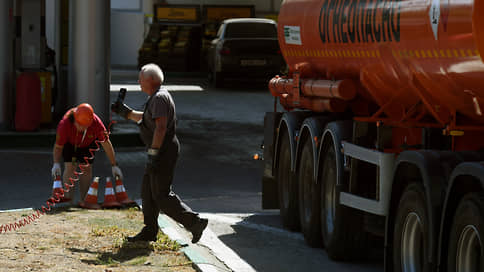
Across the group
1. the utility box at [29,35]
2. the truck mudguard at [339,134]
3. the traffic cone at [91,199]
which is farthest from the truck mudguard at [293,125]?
the utility box at [29,35]

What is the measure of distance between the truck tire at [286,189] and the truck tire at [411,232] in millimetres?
3616

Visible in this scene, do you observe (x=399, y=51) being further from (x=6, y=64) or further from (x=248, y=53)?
(x=248, y=53)

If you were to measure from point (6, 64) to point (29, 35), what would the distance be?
1.60 m

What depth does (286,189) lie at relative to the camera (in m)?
12.2

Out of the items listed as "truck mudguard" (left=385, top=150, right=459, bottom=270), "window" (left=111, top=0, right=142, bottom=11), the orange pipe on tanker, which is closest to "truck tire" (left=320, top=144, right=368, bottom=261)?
the orange pipe on tanker

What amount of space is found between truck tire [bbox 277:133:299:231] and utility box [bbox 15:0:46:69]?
970cm

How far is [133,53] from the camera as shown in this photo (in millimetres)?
48438

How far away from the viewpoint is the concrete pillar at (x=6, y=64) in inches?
771

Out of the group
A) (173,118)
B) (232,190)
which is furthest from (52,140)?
(173,118)

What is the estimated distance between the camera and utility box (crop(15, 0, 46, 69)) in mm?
20859

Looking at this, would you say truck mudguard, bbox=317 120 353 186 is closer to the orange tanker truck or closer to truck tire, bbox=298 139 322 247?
the orange tanker truck

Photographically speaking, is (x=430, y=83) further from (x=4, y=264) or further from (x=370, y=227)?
(x=4, y=264)

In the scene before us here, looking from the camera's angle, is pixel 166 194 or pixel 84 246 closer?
pixel 84 246

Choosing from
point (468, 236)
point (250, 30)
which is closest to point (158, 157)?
point (468, 236)
